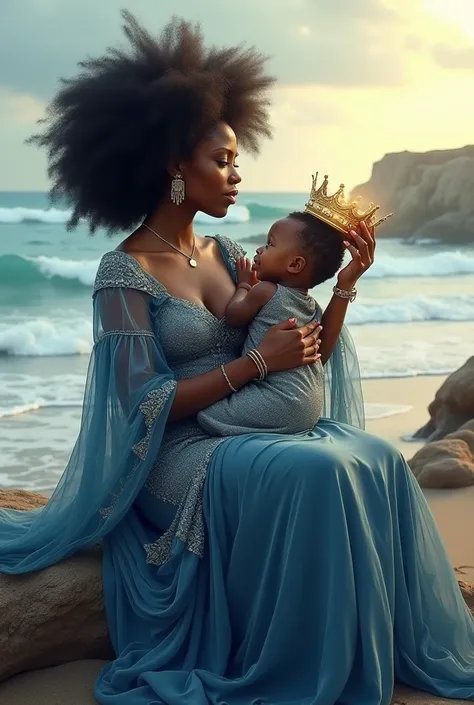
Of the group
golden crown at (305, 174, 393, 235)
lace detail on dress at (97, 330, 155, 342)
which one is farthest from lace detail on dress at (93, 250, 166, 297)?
golden crown at (305, 174, 393, 235)

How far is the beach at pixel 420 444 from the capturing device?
480cm

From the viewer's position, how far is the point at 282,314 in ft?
11.1

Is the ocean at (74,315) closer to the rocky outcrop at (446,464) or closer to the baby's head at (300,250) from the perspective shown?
the rocky outcrop at (446,464)

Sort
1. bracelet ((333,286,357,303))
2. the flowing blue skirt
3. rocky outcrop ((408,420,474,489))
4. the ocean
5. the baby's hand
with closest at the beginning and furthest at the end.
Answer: the flowing blue skirt
bracelet ((333,286,357,303))
the baby's hand
rocky outcrop ((408,420,474,489))
the ocean

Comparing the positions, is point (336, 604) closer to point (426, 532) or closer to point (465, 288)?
point (426, 532)

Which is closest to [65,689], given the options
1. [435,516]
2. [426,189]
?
[435,516]

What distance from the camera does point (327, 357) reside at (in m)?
3.64

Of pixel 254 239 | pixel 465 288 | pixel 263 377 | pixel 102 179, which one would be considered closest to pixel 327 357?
pixel 263 377

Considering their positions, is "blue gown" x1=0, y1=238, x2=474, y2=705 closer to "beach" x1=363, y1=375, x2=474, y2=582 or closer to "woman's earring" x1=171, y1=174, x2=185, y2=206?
"woman's earring" x1=171, y1=174, x2=185, y2=206

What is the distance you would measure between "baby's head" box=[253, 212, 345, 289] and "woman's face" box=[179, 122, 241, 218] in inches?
10.3

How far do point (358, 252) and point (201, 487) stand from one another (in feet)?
2.83

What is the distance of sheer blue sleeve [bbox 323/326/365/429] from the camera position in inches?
151

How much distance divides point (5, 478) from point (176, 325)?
13.5 feet

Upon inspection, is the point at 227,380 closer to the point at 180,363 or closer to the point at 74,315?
the point at 180,363
